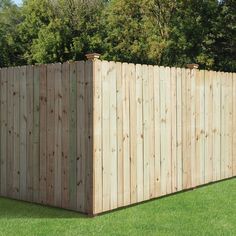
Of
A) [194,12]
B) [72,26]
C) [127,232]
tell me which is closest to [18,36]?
[72,26]

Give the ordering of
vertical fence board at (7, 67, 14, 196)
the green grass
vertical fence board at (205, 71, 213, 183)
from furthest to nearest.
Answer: vertical fence board at (205, 71, 213, 183), vertical fence board at (7, 67, 14, 196), the green grass

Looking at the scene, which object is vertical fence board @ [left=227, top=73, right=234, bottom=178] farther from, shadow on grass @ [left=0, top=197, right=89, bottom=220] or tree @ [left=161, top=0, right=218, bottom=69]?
tree @ [left=161, top=0, right=218, bottom=69]

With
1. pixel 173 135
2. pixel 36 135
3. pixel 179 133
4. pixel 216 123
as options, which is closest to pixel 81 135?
pixel 36 135

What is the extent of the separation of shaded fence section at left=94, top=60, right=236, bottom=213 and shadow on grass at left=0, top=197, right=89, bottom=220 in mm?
396

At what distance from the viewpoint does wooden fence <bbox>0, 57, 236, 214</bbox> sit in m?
5.84

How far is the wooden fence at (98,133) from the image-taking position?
584cm

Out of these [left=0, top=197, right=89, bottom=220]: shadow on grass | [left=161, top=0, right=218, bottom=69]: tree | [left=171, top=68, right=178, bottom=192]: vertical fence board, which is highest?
[left=161, top=0, right=218, bottom=69]: tree

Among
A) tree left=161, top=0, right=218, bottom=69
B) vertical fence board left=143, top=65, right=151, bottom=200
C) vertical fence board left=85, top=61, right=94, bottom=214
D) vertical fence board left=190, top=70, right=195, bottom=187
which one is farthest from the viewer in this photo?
tree left=161, top=0, right=218, bottom=69

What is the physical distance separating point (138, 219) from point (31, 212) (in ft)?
4.61

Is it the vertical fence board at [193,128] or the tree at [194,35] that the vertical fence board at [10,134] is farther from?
the tree at [194,35]

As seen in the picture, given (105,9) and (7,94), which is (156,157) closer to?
(7,94)

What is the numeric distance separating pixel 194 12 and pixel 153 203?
22.3 meters

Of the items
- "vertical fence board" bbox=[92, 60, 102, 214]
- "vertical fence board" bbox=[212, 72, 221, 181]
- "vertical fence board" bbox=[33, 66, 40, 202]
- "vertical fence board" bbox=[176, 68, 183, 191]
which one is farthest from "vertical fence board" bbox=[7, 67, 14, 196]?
"vertical fence board" bbox=[212, 72, 221, 181]

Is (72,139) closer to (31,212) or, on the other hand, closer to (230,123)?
(31,212)
